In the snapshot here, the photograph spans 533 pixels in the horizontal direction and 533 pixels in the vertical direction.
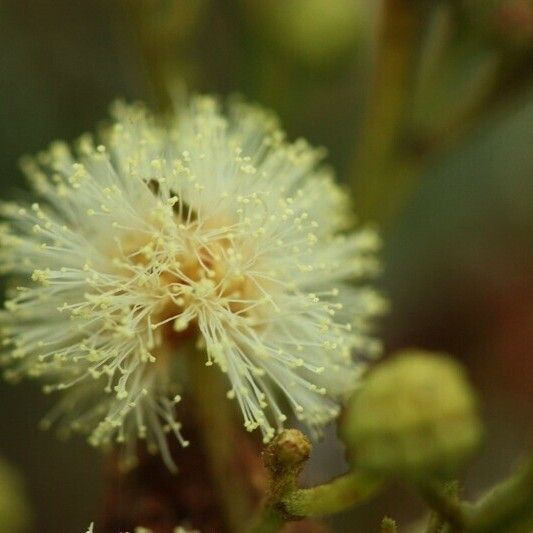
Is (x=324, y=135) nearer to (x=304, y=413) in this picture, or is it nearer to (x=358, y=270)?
(x=358, y=270)

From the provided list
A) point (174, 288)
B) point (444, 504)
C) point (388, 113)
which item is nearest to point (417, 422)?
point (444, 504)

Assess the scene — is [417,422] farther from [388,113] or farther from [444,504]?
[388,113]

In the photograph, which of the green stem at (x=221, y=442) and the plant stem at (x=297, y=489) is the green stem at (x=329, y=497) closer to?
the plant stem at (x=297, y=489)

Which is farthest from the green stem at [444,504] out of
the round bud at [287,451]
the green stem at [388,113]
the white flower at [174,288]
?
the green stem at [388,113]

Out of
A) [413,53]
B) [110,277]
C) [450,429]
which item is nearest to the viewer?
[450,429]

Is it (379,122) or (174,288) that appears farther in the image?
(379,122)

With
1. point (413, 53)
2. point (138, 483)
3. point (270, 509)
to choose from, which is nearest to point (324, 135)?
point (413, 53)
